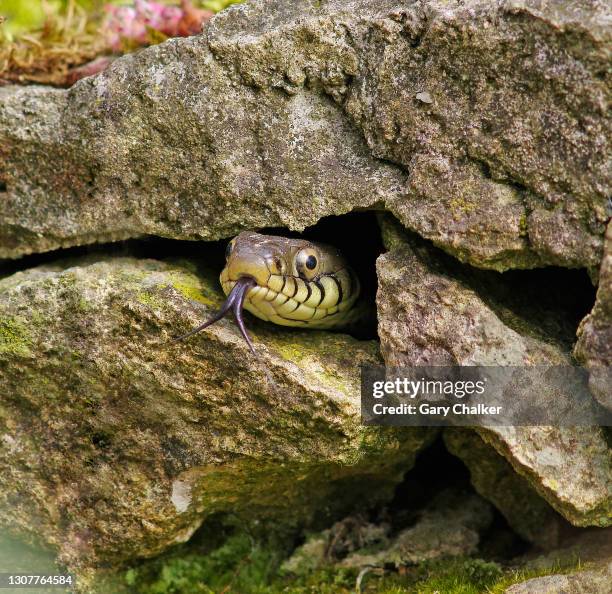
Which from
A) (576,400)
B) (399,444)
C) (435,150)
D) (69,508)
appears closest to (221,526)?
(69,508)

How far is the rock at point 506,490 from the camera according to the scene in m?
3.41

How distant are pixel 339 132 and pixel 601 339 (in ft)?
4.17

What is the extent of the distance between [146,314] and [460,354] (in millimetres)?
1244

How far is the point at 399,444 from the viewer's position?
3252 mm

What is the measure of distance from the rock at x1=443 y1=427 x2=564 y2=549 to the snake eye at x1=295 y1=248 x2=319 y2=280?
936mm

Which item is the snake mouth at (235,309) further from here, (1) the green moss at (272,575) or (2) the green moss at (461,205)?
(1) the green moss at (272,575)

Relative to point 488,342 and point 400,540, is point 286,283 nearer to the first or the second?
point 488,342

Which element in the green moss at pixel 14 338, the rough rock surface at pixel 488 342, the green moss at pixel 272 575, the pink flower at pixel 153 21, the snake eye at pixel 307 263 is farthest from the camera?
the pink flower at pixel 153 21

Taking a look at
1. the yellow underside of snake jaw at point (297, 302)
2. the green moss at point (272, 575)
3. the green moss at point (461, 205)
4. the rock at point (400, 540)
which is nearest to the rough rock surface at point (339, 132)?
the green moss at point (461, 205)

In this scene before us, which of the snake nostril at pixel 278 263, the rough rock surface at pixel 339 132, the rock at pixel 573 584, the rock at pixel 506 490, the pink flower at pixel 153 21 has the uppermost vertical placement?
the pink flower at pixel 153 21

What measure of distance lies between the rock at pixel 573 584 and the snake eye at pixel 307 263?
1565mm

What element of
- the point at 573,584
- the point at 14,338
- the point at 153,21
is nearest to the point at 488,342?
the point at 573,584

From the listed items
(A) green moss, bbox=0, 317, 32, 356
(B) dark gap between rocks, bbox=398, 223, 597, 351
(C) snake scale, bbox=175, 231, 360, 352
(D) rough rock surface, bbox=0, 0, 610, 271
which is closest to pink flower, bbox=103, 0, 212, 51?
(D) rough rock surface, bbox=0, 0, 610, 271

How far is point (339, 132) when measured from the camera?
3.04 metres
